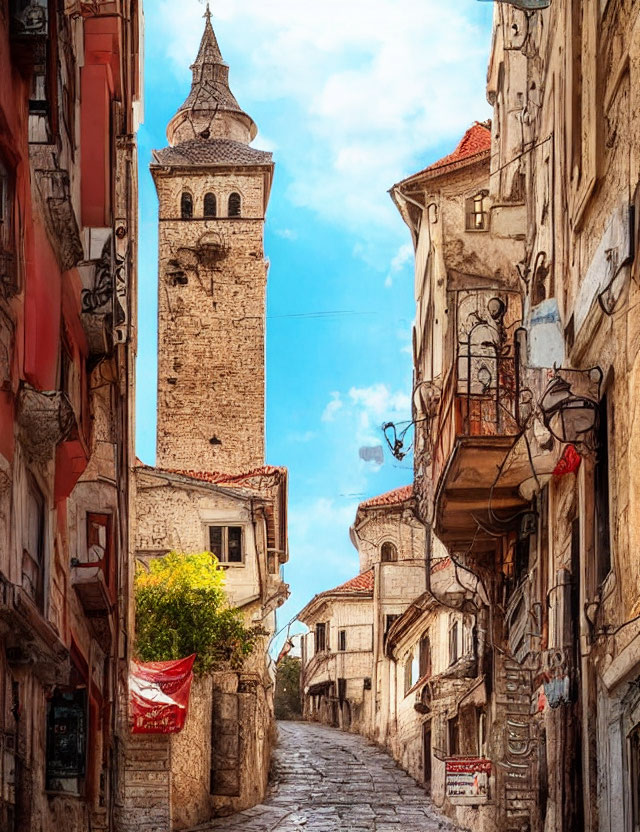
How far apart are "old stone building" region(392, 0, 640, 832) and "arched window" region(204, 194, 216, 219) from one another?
111 ft

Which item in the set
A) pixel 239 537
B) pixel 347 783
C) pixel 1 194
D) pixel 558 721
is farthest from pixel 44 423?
pixel 239 537

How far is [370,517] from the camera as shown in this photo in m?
58.1

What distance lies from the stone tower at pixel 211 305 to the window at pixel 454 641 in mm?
23291

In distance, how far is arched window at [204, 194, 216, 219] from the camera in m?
57.0

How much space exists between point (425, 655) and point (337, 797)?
6147mm

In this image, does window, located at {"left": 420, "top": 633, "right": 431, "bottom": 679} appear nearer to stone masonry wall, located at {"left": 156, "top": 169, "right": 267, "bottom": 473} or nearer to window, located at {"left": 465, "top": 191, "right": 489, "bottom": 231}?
window, located at {"left": 465, "top": 191, "right": 489, "bottom": 231}

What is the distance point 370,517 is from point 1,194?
47.7 meters

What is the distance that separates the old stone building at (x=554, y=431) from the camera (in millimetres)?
11492

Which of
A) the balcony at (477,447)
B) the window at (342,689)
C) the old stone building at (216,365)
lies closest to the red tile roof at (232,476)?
the old stone building at (216,365)

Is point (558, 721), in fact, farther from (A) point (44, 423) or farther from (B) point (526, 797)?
(A) point (44, 423)

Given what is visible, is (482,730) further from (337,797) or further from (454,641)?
(337,797)

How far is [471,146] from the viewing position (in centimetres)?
2620

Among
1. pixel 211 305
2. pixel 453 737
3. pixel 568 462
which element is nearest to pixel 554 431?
pixel 568 462

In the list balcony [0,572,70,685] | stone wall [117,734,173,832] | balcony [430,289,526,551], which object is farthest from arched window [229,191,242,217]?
balcony [0,572,70,685]
